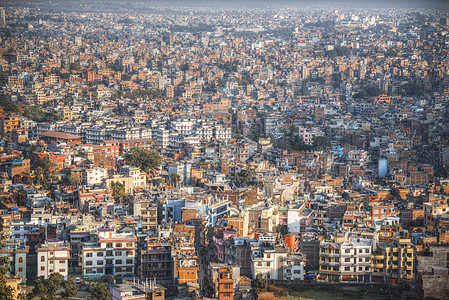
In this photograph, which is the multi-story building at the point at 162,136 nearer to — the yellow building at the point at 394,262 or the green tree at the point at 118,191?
the green tree at the point at 118,191

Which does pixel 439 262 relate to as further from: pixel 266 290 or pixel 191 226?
pixel 191 226

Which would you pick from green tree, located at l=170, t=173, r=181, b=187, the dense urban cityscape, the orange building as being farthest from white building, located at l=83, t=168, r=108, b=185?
the orange building

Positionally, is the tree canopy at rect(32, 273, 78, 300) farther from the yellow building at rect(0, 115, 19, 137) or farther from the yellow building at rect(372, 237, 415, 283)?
the yellow building at rect(0, 115, 19, 137)

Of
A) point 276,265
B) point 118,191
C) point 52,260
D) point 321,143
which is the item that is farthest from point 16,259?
point 321,143

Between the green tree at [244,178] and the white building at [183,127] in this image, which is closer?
the green tree at [244,178]

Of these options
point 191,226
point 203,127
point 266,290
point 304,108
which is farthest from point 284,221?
point 304,108

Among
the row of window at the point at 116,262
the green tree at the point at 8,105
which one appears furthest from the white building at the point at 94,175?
the green tree at the point at 8,105
